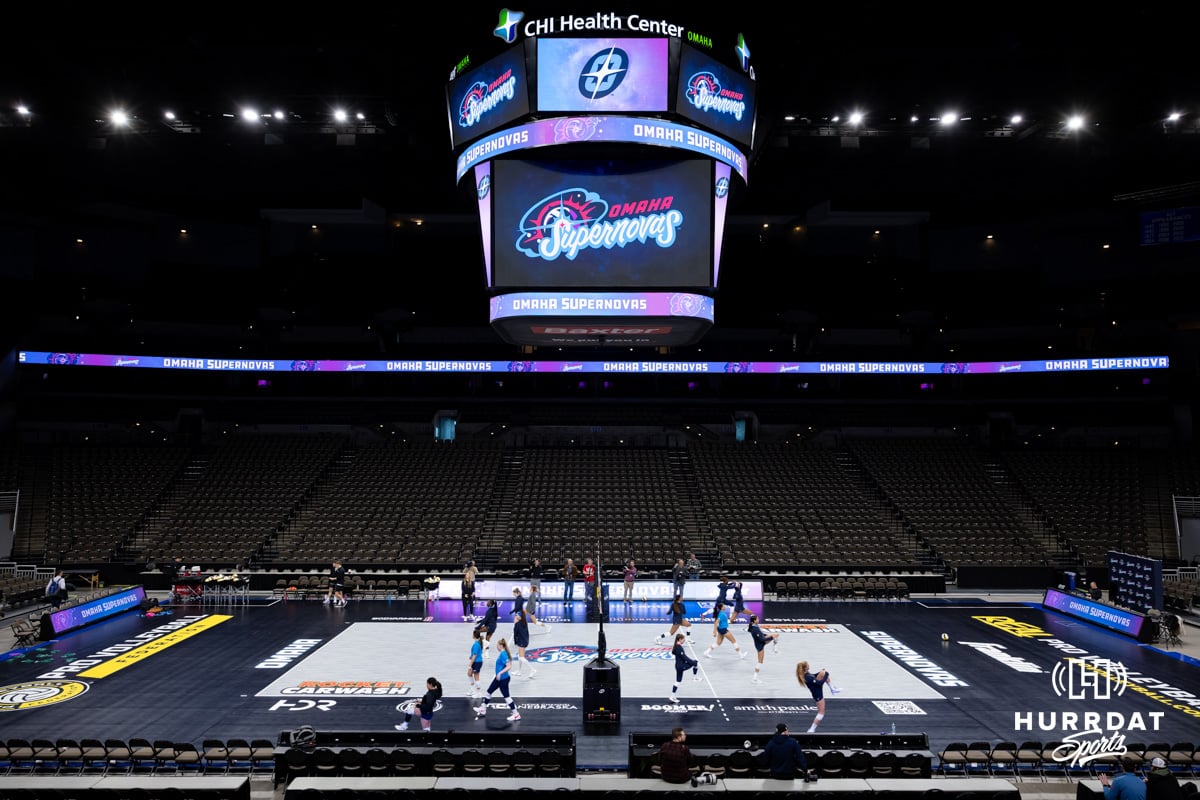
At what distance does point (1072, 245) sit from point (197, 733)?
40663 mm

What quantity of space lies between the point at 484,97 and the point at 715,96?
5.53m

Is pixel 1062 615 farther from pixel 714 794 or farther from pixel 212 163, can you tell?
pixel 212 163

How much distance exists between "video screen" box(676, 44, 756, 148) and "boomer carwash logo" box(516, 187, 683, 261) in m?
2.10

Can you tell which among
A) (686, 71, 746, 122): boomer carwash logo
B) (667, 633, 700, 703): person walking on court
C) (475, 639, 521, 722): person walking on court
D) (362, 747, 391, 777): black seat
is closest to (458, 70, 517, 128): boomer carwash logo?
(686, 71, 746, 122): boomer carwash logo

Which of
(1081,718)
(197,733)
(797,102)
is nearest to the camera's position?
(197,733)

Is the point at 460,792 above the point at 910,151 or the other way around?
the other way around

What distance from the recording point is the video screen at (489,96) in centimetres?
1772

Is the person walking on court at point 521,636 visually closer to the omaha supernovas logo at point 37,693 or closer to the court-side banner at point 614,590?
the court-side banner at point 614,590

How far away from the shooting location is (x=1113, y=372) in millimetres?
39438

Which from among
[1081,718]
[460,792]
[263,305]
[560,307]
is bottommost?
[1081,718]

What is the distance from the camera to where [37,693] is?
1652cm

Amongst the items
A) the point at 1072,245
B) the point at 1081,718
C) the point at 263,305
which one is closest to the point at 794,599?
the point at 1081,718

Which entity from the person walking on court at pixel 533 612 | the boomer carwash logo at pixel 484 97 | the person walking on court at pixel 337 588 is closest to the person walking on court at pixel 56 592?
the person walking on court at pixel 337 588

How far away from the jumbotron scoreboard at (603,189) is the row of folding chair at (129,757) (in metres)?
11.0
